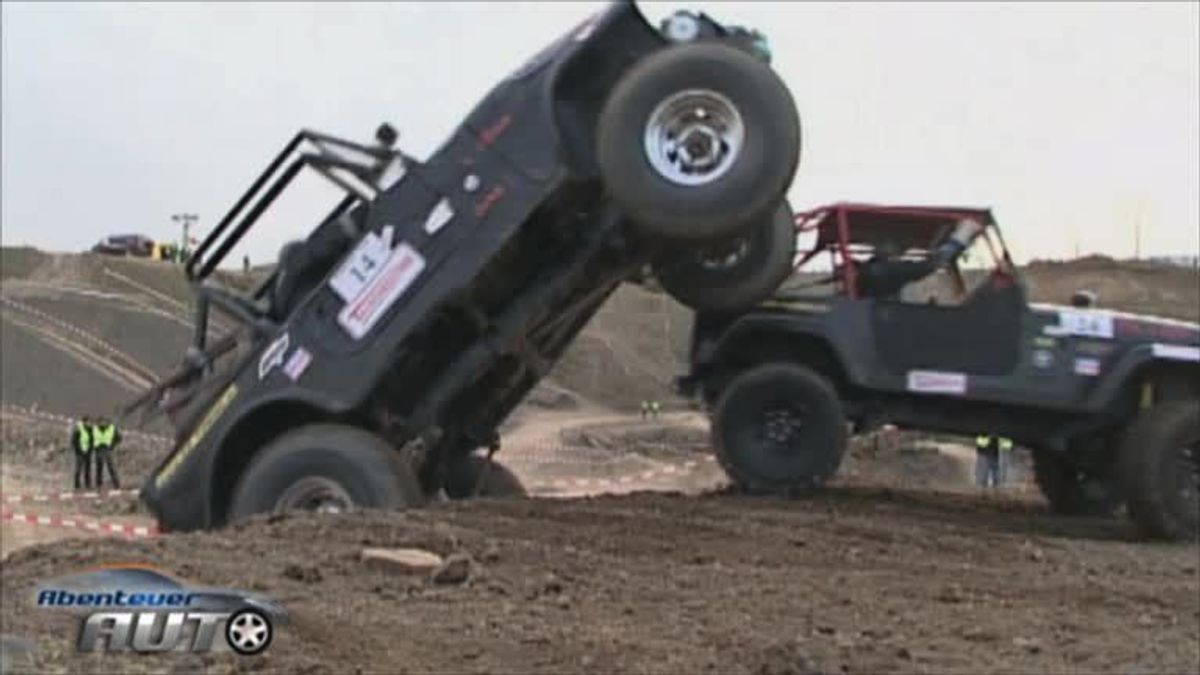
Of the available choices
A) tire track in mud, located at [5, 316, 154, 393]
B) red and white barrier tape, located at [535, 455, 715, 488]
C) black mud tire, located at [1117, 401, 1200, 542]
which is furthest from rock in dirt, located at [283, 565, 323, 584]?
tire track in mud, located at [5, 316, 154, 393]

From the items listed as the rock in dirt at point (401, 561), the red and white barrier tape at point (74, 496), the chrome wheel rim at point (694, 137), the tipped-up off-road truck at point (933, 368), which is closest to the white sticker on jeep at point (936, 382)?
the tipped-up off-road truck at point (933, 368)

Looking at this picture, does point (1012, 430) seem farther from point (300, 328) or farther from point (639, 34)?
point (300, 328)

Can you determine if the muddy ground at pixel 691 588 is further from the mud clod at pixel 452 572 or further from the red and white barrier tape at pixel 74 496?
the red and white barrier tape at pixel 74 496

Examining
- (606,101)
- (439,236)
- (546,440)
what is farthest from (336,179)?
(546,440)

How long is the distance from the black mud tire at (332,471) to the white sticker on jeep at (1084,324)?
4.54m

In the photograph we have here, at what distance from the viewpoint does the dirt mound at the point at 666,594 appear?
17.7 feet

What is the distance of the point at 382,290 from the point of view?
8.67m

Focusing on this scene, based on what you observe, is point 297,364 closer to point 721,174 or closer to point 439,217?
point 439,217

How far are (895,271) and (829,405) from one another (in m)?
1.33

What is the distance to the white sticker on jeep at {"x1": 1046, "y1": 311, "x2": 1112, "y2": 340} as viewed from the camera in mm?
10555

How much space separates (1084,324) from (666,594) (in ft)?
17.1

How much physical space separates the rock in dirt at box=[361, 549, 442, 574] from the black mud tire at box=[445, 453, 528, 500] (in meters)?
3.22

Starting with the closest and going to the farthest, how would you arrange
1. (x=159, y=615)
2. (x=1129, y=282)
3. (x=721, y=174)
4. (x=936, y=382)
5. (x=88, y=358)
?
(x=159, y=615)
(x=721, y=174)
(x=936, y=382)
(x=88, y=358)
(x=1129, y=282)

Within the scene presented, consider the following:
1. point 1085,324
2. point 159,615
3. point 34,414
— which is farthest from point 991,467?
point 34,414
